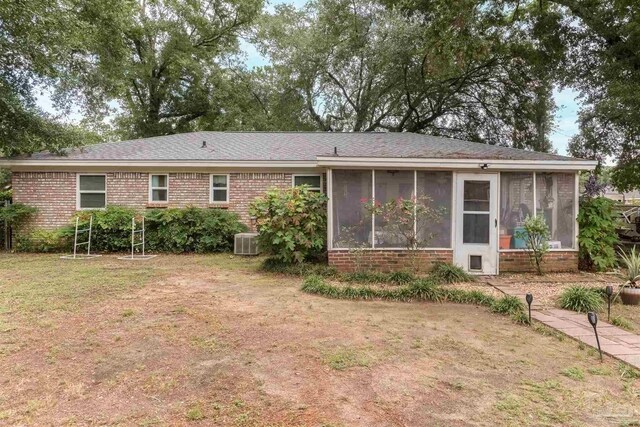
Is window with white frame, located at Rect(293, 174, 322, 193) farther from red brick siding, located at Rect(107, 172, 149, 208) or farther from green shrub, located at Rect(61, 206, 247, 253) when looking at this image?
red brick siding, located at Rect(107, 172, 149, 208)

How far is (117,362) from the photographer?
357 centimetres

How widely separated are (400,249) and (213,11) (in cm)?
2034

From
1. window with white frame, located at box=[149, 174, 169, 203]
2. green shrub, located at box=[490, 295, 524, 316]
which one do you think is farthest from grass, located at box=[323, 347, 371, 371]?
window with white frame, located at box=[149, 174, 169, 203]

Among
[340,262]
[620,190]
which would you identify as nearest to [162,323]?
[340,262]

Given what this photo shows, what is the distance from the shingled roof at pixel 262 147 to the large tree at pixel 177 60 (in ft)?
28.5

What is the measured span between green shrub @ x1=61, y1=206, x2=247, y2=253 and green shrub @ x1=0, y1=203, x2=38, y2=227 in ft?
3.93

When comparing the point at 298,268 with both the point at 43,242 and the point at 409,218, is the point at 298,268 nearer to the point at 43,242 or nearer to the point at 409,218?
the point at 409,218

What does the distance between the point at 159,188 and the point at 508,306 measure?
32.1 ft

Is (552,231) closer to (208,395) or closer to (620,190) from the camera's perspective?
(208,395)

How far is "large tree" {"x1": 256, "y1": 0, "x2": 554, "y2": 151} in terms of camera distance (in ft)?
59.1

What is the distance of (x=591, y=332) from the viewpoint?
4.61 metres

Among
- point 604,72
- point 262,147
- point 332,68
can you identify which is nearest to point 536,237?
point 604,72

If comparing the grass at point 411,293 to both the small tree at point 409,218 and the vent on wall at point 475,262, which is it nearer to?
the small tree at point 409,218

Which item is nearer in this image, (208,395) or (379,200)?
(208,395)
